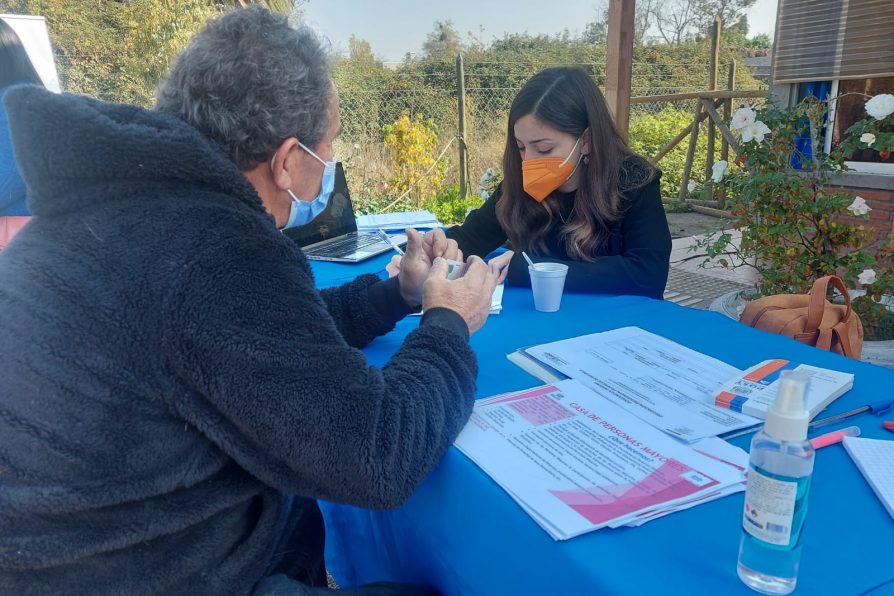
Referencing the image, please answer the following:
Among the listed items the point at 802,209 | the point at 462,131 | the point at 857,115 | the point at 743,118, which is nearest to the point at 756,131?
the point at 743,118

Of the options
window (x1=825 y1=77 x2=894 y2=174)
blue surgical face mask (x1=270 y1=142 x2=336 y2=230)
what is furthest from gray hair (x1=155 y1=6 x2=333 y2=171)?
window (x1=825 y1=77 x2=894 y2=174)

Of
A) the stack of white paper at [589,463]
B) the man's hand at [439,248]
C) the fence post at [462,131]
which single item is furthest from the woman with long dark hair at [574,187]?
the fence post at [462,131]

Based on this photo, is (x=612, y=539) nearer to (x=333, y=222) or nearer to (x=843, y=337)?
(x=843, y=337)

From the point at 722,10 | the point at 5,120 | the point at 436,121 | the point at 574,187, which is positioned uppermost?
the point at 722,10

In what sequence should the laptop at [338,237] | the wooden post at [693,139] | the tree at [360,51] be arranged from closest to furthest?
the laptop at [338,237]
the wooden post at [693,139]
the tree at [360,51]

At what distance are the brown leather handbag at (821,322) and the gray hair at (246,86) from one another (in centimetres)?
130

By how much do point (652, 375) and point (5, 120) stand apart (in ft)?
8.68

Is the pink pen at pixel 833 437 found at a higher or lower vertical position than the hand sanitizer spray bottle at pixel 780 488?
lower

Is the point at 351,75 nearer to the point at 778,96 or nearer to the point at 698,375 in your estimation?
the point at 778,96

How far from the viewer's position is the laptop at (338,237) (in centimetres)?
233

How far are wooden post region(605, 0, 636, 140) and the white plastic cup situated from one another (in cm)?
190

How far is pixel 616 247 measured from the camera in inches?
81.7

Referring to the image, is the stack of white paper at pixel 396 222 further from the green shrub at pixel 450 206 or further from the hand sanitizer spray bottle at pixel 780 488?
the green shrub at pixel 450 206

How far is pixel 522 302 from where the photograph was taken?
1.72 meters
